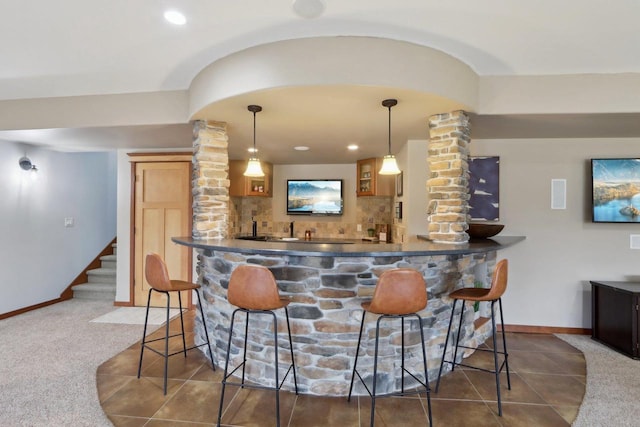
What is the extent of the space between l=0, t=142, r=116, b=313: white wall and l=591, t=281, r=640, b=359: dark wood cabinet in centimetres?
703

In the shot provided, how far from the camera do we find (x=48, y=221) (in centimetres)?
485

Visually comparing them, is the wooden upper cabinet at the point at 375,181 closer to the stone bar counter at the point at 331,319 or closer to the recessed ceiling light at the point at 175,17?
the stone bar counter at the point at 331,319

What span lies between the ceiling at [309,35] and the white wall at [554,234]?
261 millimetres

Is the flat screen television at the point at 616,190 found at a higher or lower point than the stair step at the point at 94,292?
higher

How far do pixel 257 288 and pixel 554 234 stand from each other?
141 inches

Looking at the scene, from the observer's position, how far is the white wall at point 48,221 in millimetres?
4359

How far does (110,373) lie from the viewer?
110 inches

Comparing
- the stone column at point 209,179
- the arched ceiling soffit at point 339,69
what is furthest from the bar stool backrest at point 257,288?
the arched ceiling soffit at point 339,69

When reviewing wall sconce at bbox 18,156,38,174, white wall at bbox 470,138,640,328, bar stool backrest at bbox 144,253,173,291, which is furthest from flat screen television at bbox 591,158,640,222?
wall sconce at bbox 18,156,38,174

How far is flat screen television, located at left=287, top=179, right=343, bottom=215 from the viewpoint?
5914mm

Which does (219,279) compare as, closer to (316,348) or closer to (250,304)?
(250,304)

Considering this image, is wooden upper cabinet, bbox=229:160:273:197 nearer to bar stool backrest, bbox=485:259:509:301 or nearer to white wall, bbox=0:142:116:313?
white wall, bbox=0:142:116:313

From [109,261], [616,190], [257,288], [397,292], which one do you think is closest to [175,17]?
[257,288]

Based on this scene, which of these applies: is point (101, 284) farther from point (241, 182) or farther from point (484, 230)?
point (484, 230)
